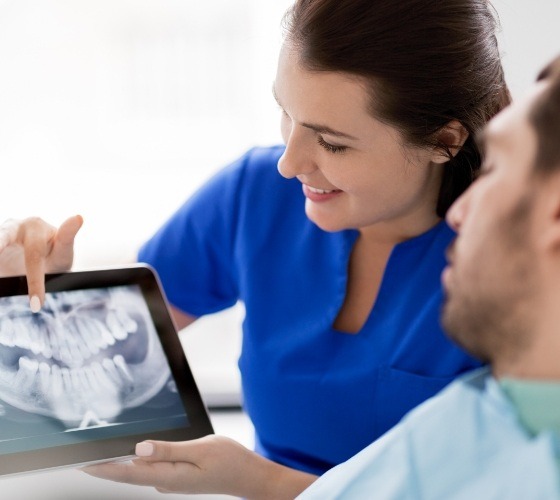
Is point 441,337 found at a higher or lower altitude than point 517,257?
lower

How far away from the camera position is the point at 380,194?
1.21 metres

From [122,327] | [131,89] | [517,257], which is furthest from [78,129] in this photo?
[517,257]

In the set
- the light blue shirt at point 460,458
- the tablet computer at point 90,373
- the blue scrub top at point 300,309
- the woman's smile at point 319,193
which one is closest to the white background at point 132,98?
the blue scrub top at point 300,309

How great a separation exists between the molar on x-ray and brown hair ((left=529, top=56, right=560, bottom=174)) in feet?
1.93

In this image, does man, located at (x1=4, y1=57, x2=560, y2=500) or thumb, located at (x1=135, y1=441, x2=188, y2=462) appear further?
thumb, located at (x1=135, y1=441, x2=188, y2=462)

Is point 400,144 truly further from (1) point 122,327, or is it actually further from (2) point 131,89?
(2) point 131,89

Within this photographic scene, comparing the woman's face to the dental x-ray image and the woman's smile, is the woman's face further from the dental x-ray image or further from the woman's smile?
the dental x-ray image

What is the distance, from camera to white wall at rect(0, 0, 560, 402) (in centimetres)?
202

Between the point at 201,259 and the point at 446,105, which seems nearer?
the point at 446,105

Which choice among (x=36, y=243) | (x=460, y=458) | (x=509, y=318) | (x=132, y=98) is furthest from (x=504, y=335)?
(x=132, y=98)

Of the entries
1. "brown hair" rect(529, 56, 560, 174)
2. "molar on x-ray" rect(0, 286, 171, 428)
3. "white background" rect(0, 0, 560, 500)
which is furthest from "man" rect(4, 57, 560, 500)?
"white background" rect(0, 0, 560, 500)

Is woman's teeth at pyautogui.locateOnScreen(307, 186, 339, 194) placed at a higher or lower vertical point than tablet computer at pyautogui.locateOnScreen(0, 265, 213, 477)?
higher

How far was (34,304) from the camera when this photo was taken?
1.12m

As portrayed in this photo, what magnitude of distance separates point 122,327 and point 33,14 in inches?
44.4
